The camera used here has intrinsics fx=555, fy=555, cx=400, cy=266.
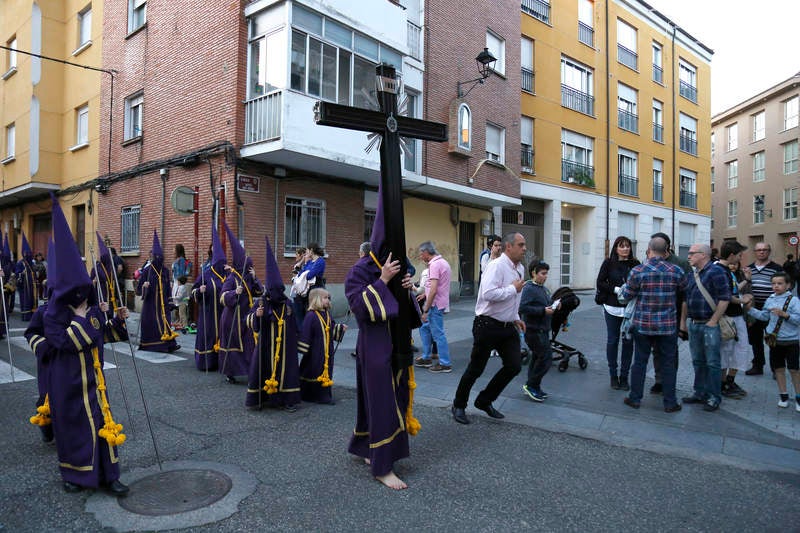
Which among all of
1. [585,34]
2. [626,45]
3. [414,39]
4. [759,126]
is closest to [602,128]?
[585,34]

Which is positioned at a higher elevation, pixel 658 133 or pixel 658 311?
pixel 658 133

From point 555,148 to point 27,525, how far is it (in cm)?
2085

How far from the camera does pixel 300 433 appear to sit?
5.04m

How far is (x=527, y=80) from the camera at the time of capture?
2067 centimetres

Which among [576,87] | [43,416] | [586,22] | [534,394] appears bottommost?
[534,394]

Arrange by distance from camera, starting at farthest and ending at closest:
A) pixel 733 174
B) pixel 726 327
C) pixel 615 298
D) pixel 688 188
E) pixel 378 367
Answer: pixel 733 174 < pixel 688 188 < pixel 615 298 < pixel 726 327 < pixel 378 367

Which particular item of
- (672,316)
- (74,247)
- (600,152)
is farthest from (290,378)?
(600,152)

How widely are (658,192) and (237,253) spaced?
25093 mm

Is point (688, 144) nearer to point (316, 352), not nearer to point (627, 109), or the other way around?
point (627, 109)

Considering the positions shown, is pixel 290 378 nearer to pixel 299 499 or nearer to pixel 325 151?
pixel 299 499

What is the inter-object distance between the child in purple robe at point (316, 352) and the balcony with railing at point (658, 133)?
25074mm

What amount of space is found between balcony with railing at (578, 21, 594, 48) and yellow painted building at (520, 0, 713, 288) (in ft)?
0.20

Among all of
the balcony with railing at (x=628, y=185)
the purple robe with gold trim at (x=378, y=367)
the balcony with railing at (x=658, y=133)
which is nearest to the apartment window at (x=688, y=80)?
the balcony with railing at (x=658, y=133)

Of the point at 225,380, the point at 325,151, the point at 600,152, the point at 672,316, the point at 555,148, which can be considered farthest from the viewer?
the point at 600,152
